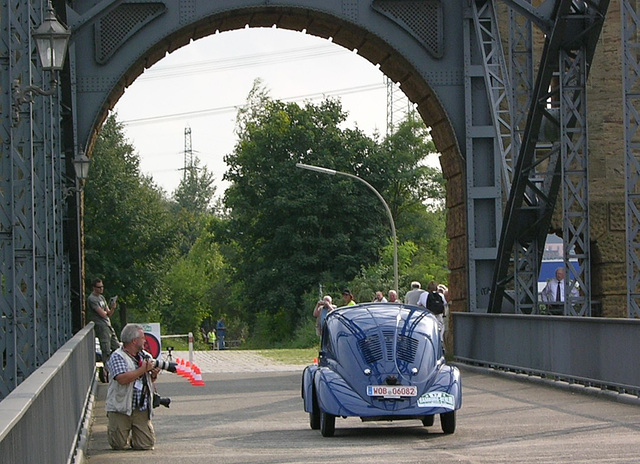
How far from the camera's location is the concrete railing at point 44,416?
6.96 m

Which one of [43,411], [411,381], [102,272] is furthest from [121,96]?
[102,272]

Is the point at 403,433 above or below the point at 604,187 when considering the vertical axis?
below

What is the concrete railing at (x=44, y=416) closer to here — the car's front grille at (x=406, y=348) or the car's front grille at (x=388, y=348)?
the car's front grille at (x=388, y=348)

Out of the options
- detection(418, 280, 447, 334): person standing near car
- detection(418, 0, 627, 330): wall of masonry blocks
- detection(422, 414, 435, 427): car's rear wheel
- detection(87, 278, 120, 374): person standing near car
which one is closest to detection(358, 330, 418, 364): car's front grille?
detection(422, 414, 435, 427): car's rear wheel

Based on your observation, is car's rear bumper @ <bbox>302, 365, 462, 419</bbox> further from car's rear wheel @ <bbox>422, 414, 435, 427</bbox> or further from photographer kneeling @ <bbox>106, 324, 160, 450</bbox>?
photographer kneeling @ <bbox>106, 324, 160, 450</bbox>

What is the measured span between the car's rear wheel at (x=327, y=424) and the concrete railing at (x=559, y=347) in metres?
5.18

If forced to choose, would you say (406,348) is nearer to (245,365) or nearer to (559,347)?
(559,347)

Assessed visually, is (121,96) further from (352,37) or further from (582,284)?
(582,284)

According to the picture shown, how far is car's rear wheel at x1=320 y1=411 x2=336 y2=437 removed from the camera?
14805mm

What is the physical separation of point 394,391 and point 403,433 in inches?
39.3

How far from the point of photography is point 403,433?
→ 15.4 metres

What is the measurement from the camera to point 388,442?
14367mm

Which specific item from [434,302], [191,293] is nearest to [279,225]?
[191,293]

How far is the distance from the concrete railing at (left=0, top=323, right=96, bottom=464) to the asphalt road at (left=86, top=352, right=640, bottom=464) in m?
0.83
